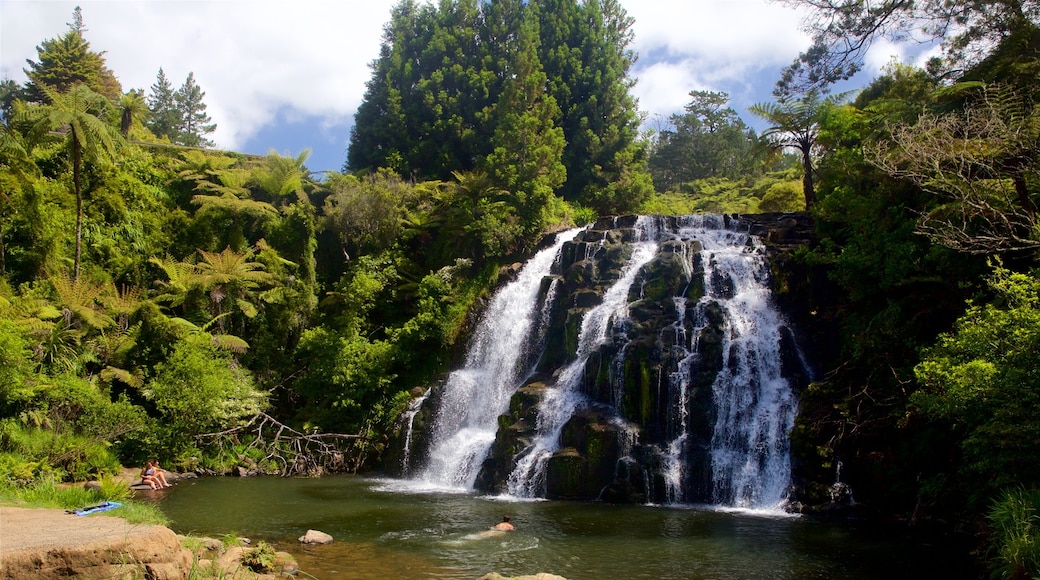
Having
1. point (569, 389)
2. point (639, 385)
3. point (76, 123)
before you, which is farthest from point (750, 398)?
point (76, 123)

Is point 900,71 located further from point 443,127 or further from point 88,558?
point 88,558

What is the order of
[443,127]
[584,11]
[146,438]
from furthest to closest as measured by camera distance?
1. [584,11]
2. [443,127]
3. [146,438]

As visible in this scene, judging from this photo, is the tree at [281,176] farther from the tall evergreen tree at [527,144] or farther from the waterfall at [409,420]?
the waterfall at [409,420]

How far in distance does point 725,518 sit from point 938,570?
4.08m

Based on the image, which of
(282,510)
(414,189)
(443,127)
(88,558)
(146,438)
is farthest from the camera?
(443,127)

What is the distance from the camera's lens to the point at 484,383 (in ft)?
70.1

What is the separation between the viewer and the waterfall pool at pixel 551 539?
381 inches

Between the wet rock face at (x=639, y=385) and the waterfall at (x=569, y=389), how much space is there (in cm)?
19

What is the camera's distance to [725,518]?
43.4 feet

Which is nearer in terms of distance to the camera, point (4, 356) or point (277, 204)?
point (4, 356)

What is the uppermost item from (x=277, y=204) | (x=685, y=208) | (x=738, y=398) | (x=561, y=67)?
(x=561, y=67)

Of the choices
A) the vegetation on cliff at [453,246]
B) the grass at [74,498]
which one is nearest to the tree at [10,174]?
the vegetation on cliff at [453,246]

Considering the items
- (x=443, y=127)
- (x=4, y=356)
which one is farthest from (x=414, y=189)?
(x=4, y=356)

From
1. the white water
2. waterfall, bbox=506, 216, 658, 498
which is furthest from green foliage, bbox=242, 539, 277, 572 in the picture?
the white water
